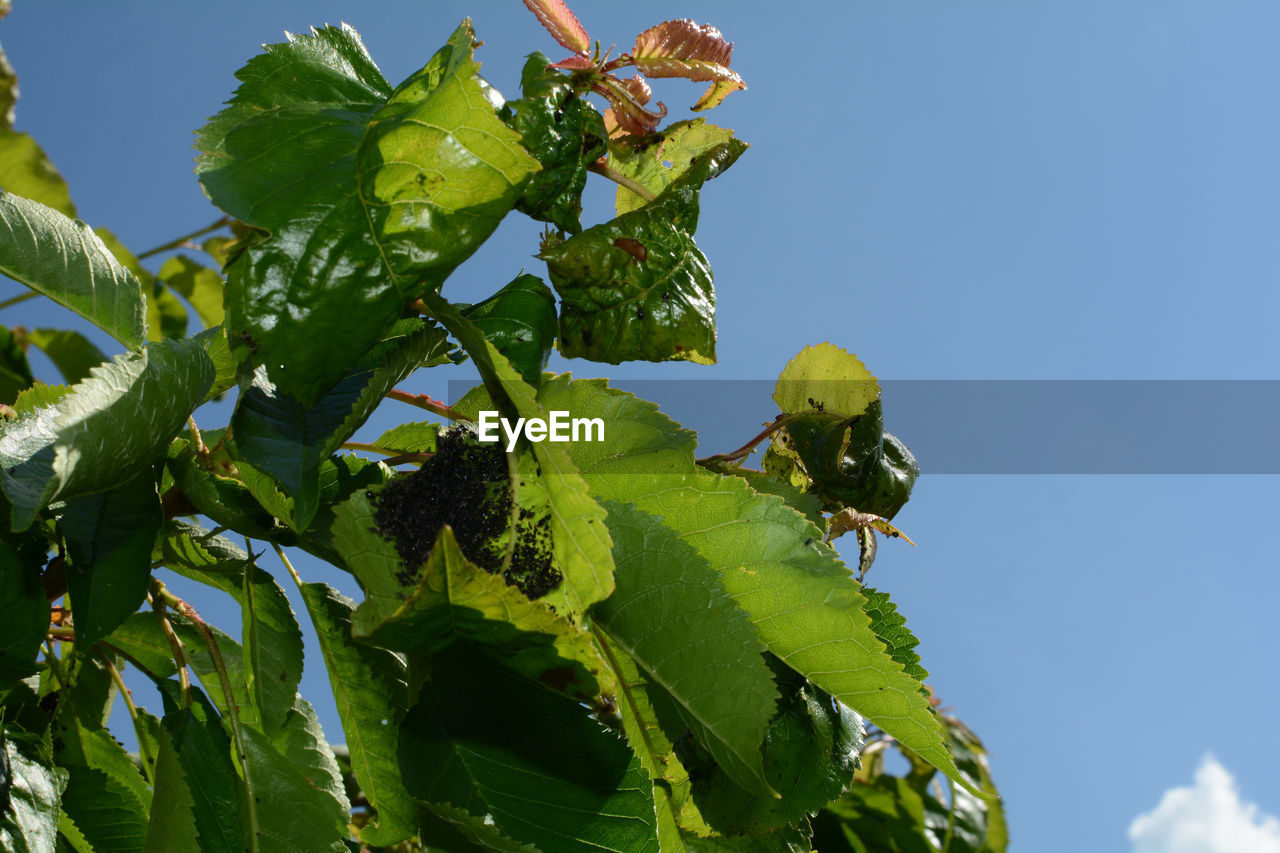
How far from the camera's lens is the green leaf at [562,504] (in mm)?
611

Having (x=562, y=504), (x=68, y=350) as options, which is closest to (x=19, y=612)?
(x=562, y=504)

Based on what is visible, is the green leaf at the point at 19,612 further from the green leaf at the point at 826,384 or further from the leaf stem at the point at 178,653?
the green leaf at the point at 826,384

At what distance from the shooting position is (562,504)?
62 centimetres

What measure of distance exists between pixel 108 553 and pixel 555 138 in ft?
1.92

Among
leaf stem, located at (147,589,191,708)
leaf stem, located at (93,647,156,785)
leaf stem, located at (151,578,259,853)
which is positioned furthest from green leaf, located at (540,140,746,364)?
leaf stem, located at (93,647,156,785)

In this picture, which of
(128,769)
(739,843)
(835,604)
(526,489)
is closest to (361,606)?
(526,489)

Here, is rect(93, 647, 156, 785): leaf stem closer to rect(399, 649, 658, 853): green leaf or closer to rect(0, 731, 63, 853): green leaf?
rect(0, 731, 63, 853): green leaf

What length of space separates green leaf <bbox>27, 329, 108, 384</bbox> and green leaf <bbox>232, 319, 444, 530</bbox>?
1873 millimetres

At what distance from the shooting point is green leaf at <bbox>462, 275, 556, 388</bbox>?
2.34 feet

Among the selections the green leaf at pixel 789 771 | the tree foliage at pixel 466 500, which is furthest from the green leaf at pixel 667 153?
the green leaf at pixel 789 771

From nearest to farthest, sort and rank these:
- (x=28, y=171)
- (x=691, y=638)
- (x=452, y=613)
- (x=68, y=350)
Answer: (x=452, y=613) → (x=691, y=638) → (x=28, y=171) → (x=68, y=350)

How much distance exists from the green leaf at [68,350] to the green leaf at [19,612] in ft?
5.30

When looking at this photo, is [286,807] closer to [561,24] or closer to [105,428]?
[105,428]

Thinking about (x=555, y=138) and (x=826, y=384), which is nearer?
(x=555, y=138)
